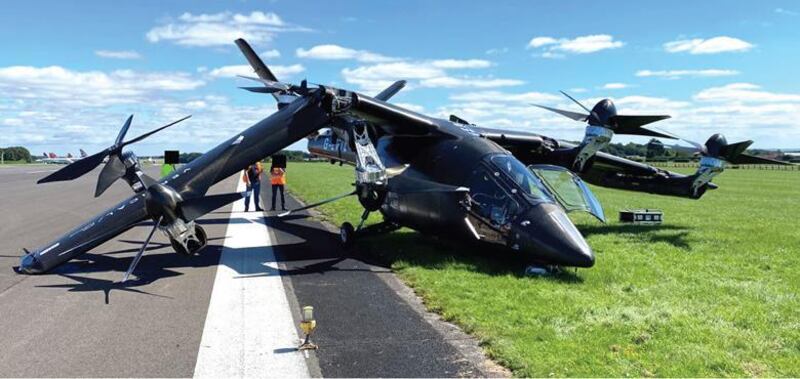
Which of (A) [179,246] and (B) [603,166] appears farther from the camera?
(B) [603,166]

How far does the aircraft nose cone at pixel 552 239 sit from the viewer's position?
987 cm

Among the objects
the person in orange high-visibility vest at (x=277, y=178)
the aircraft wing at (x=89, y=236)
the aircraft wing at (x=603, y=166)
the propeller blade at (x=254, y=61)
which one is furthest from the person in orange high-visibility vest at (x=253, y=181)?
the aircraft wing at (x=89, y=236)

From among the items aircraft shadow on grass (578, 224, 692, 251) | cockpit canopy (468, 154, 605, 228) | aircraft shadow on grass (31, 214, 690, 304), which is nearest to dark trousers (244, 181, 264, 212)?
aircraft shadow on grass (31, 214, 690, 304)

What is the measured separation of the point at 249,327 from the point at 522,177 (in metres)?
6.16

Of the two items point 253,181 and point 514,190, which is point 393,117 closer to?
point 514,190

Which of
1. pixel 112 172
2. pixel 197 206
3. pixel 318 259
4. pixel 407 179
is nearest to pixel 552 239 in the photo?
pixel 407 179

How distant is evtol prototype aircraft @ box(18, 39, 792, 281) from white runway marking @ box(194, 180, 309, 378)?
145cm

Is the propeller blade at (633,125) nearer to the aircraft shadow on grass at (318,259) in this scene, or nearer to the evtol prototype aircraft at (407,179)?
the evtol prototype aircraft at (407,179)

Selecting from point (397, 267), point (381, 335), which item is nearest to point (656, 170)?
point (397, 267)

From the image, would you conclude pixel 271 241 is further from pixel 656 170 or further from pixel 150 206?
pixel 656 170

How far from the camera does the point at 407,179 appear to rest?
13.4 meters

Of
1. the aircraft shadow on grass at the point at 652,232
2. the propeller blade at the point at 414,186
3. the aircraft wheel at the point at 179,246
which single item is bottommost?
the aircraft shadow on grass at the point at 652,232

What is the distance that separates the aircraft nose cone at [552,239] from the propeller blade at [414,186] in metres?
1.74

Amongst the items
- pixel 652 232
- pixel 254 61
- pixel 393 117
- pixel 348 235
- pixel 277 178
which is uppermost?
pixel 254 61
